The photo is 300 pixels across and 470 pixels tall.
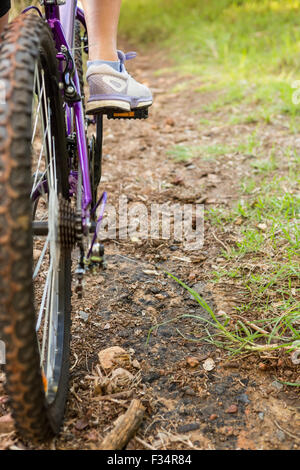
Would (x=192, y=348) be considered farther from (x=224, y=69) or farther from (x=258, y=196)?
(x=224, y=69)

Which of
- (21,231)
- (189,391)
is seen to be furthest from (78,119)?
(189,391)

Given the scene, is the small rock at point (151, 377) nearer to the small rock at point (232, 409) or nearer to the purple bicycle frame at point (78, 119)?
the small rock at point (232, 409)

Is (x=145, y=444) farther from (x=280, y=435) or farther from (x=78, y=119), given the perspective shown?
(x=78, y=119)

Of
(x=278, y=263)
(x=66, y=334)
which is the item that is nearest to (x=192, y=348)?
(x=66, y=334)

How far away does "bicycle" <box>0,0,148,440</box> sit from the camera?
1.02 meters

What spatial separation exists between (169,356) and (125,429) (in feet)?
1.26

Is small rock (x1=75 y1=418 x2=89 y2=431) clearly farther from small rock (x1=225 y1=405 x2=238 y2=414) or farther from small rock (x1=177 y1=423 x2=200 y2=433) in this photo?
small rock (x1=225 y1=405 x2=238 y2=414)

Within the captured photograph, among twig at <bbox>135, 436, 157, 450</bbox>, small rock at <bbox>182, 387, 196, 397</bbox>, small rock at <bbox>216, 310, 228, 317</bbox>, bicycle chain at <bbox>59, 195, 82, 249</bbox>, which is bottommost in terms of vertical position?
twig at <bbox>135, 436, 157, 450</bbox>

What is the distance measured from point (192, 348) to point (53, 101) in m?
0.91

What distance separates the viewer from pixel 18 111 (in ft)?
3.40

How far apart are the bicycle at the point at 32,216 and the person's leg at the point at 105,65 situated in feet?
0.32

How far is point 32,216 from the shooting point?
1215mm

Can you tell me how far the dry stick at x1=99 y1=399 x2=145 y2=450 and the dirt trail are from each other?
0.03m

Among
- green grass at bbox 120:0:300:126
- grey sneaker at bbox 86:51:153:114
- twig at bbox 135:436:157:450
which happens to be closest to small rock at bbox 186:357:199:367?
twig at bbox 135:436:157:450
